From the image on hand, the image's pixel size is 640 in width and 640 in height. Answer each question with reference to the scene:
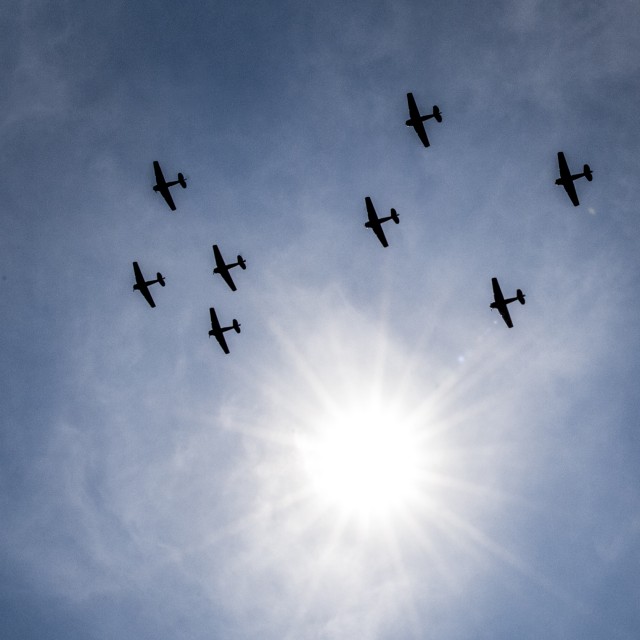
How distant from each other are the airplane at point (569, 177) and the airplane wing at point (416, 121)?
1443cm

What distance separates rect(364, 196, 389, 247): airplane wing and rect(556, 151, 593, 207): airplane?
19.8 m

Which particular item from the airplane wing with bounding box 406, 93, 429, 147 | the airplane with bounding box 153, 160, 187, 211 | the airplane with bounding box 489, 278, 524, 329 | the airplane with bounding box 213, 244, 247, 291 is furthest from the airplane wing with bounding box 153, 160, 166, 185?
the airplane with bounding box 489, 278, 524, 329

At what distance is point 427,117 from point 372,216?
40.0 feet

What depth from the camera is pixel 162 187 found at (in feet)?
215

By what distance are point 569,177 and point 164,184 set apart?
45465mm

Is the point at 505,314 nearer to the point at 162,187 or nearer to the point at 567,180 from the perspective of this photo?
the point at 567,180

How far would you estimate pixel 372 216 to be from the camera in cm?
6488

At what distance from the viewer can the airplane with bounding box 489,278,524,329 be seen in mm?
63128

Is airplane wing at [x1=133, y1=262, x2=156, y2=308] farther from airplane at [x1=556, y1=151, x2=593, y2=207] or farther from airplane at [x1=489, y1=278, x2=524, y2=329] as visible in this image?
airplane at [x1=556, y1=151, x2=593, y2=207]

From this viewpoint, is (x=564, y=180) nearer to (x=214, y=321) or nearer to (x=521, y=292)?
(x=521, y=292)

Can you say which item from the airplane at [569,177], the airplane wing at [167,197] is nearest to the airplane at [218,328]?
the airplane wing at [167,197]

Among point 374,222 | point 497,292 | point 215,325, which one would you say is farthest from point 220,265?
point 497,292

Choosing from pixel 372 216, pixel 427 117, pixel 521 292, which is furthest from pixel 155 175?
pixel 521 292

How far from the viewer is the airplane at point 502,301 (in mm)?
63128
